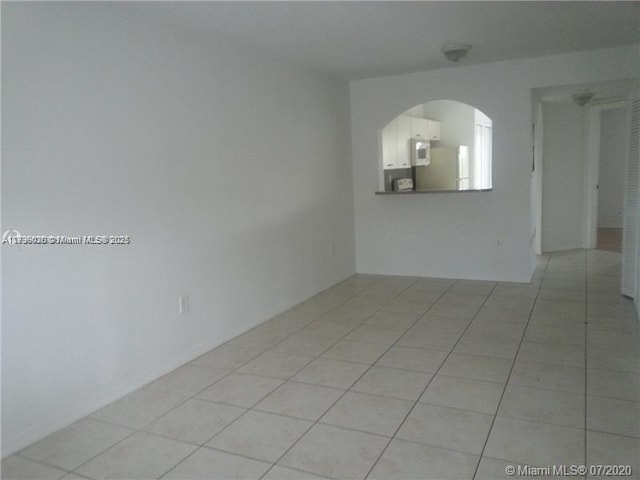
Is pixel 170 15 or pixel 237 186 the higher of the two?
pixel 170 15

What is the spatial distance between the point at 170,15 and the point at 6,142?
4.35ft

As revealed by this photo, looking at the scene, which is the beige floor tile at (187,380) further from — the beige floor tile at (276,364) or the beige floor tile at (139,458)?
the beige floor tile at (139,458)

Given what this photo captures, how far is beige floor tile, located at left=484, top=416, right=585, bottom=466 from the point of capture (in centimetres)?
204

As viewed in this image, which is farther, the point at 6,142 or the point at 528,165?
the point at 528,165

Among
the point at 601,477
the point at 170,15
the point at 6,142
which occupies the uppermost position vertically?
the point at 170,15

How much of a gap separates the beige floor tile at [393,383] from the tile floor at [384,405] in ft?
0.04

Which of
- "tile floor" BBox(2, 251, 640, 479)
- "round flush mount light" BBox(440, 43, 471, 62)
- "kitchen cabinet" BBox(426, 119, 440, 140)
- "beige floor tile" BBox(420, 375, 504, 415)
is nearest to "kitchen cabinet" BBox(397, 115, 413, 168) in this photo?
"kitchen cabinet" BBox(426, 119, 440, 140)

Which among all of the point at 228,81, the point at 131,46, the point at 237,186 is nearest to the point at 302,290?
the point at 237,186

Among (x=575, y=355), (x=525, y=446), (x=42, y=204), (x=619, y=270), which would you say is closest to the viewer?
(x=525, y=446)

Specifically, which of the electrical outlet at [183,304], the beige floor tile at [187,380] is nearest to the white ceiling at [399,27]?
the electrical outlet at [183,304]

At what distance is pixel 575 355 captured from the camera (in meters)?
3.14

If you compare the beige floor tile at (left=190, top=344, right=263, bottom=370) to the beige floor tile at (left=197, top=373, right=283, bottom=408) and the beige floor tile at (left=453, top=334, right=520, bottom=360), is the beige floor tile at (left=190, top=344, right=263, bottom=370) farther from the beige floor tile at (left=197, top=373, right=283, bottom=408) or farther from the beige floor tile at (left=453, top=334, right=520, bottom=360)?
the beige floor tile at (left=453, top=334, right=520, bottom=360)

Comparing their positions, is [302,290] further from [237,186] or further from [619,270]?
[619,270]

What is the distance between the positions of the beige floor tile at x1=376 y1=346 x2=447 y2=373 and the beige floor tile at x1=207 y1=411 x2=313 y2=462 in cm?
89
